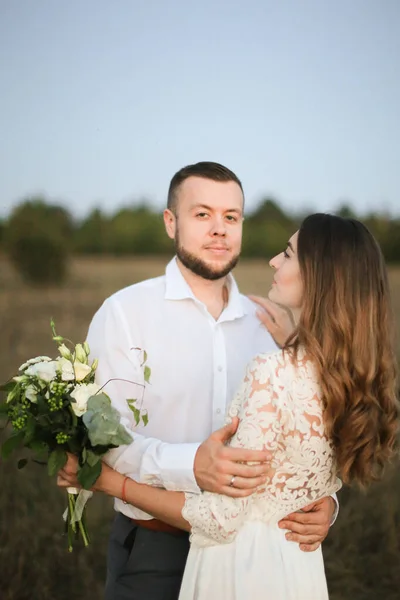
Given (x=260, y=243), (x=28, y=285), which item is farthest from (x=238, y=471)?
(x=28, y=285)

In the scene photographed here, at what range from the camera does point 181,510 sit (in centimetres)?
196

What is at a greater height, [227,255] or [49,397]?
[227,255]

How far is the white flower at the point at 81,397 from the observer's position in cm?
200

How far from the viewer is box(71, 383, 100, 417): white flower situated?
2.00 metres

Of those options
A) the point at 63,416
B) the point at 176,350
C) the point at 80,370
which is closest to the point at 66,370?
the point at 80,370

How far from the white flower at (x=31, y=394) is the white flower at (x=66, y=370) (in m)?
0.10

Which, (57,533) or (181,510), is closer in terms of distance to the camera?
(181,510)

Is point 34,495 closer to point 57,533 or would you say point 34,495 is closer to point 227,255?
point 57,533

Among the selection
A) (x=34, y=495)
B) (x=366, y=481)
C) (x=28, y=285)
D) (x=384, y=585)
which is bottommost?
(x=384, y=585)

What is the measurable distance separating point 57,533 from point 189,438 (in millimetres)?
2259

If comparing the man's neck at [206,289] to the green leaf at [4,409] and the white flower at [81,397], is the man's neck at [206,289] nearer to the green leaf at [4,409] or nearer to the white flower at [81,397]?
the white flower at [81,397]

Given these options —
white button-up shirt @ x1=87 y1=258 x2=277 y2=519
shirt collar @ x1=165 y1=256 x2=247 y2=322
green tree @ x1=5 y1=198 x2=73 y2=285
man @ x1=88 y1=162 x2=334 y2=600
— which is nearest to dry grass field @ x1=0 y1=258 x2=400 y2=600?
man @ x1=88 y1=162 x2=334 y2=600

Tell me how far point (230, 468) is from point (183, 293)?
1001mm

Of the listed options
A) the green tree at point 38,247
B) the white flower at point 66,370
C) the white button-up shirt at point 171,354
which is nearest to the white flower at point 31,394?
the white flower at point 66,370
